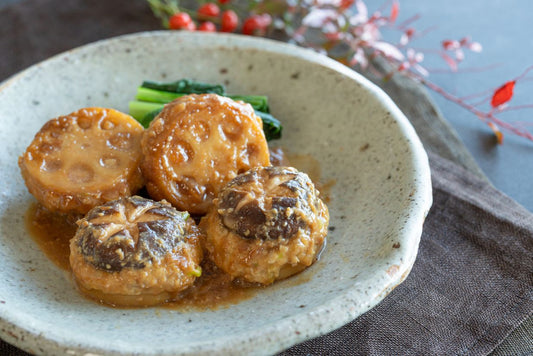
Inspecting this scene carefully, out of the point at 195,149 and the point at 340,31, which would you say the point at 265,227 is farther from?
the point at 340,31

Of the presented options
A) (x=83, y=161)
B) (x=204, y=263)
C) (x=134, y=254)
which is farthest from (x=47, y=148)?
(x=204, y=263)

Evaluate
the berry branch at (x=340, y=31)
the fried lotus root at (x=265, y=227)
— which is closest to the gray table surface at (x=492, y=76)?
the berry branch at (x=340, y=31)

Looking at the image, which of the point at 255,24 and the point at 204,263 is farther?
the point at 255,24

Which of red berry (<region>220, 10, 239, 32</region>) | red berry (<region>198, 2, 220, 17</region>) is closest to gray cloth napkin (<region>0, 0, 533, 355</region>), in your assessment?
red berry (<region>220, 10, 239, 32</region>)

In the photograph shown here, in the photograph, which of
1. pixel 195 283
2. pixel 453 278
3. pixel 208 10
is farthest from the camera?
pixel 208 10

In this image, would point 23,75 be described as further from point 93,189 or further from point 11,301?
point 11,301

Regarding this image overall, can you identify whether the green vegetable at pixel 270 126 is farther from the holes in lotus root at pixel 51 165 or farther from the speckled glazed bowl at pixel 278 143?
the holes in lotus root at pixel 51 165

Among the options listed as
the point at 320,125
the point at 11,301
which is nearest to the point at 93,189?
the point at 11,301
